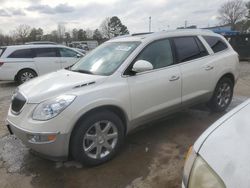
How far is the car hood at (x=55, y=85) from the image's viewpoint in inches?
129

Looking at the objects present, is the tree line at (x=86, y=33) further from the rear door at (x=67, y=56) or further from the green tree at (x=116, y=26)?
the rear door at (x=67, y=56)

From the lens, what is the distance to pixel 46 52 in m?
10.8

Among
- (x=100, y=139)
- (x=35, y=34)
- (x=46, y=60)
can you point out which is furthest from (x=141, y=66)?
(x=35, y=34)

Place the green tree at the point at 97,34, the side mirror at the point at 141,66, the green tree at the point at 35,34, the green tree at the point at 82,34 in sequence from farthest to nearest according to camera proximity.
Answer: the green tree at the point at 97,34, the green tree at the point at 82,34, the green tree at the point at 35,34, the side mirror at the point at 141,66

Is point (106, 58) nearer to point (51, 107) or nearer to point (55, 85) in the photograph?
point (55, 85)

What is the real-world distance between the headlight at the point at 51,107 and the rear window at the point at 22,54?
7.97 m

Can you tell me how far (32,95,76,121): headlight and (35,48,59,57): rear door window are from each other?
806 cm

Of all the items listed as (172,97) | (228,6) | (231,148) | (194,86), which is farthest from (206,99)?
(228,6)

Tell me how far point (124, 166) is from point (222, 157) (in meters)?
2.12

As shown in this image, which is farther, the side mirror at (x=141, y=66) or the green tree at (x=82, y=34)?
the green tree at (x=82, y=34)

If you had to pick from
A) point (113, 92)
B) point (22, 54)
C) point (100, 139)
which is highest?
point (22, 54)

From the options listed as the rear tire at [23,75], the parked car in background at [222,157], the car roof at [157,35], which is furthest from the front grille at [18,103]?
the rear tire at [23,75]

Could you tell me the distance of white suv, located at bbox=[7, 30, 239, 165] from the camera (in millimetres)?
3146

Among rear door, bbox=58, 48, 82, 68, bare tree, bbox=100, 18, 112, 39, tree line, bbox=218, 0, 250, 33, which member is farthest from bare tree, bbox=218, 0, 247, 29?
rear door, bbox=58, 48, 82, 68
